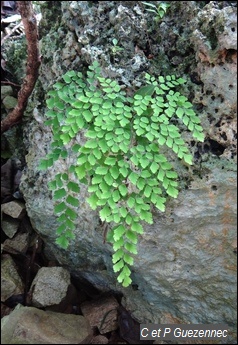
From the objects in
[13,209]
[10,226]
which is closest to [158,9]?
[13,209]

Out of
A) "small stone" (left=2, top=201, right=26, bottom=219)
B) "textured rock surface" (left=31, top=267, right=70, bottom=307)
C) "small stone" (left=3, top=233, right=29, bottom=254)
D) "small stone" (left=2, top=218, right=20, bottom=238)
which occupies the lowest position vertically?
"textured rock surface" (left=31, top=267, right=70, bottom=307)

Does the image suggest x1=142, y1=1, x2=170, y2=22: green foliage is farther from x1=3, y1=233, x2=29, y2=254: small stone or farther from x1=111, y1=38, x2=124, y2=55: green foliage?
x1=3, y1=233, x2=29, y2=254: small stone

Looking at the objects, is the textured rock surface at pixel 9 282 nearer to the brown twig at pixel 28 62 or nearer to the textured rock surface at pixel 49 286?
the textured rock surface at pixel 49 286

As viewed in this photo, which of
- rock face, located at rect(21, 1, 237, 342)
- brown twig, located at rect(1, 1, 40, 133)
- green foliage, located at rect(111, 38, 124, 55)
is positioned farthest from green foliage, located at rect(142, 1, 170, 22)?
brown twig, located at rect(1, 1, 40, 133)

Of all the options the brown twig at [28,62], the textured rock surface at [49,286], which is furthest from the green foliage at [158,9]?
the textured rock surface at [49,286]

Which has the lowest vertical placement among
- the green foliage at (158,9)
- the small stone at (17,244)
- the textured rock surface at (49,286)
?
the textured rock surface at (49,286)

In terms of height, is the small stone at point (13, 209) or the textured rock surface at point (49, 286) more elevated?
the small stone at point (13, 209)

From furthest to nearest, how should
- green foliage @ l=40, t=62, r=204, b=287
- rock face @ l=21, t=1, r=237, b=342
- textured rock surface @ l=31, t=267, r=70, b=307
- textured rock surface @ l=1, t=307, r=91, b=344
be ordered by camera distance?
textured rock surface @ l=31, t=267, r=70, b=307
textured rock surface @ l=1, t=307, r=91, b=344
rock face @ l=21, t=1, r=237, b=342
green foliage @ l=40, t=62, r=204, b=287
